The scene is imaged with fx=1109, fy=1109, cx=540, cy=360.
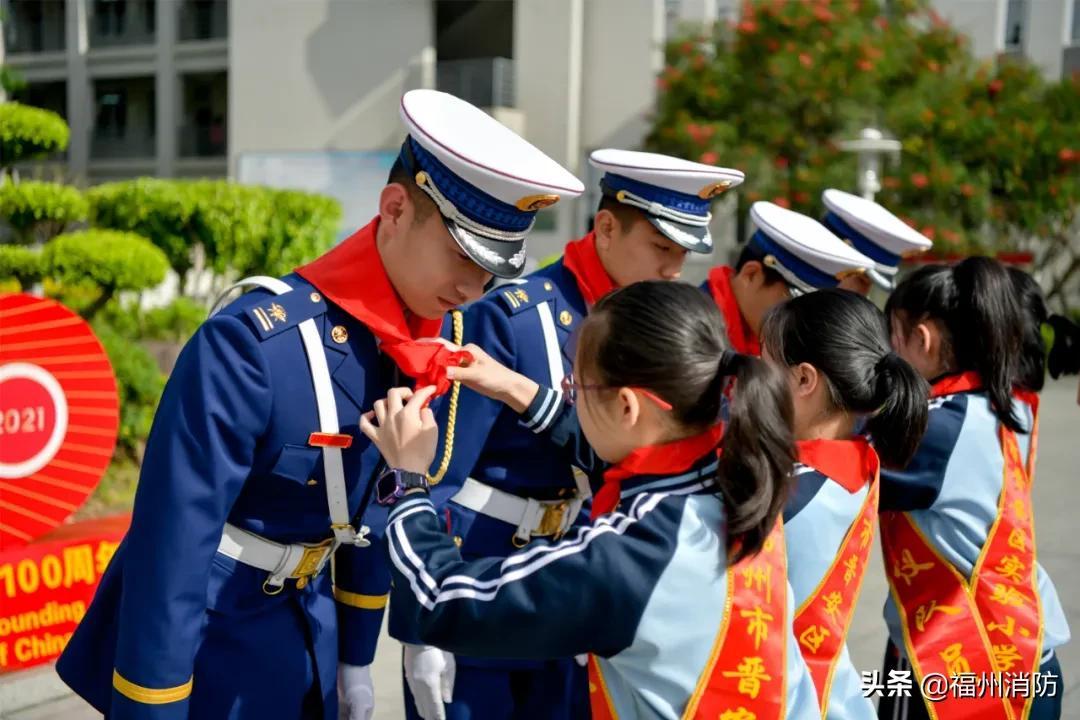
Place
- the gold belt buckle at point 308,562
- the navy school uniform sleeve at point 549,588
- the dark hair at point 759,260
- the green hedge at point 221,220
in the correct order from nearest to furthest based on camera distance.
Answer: the navy school uniform sleeve at point 549,588
the gold belt buckle at point 308,562
the dark hair at point 759,260
the green hedge at point 221,220

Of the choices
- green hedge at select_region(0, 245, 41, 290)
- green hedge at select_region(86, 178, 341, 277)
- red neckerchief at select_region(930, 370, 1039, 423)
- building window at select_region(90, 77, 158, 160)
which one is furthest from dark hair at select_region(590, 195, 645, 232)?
building window at select_region(90, 77, 158, 160)

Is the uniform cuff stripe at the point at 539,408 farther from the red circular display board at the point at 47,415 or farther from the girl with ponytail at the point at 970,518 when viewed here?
the red circular display board at the point at 47,415

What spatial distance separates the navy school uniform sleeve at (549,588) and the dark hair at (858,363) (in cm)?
59

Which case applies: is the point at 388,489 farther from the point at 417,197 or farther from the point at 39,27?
the point at 39,27

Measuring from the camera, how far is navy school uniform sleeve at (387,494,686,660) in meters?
1.49

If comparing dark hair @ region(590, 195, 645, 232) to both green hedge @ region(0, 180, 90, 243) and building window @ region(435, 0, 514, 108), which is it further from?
building window @ region(435, 0, 514, 108)

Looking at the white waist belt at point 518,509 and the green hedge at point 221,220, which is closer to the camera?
the white waist belt at point 518,509

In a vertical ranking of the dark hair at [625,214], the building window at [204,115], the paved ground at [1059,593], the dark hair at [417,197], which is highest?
the dark hair at [417,197]

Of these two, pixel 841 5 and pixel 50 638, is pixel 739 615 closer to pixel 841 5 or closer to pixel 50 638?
pixel 50 638

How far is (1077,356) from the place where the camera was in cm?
309

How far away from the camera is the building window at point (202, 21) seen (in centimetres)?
2517

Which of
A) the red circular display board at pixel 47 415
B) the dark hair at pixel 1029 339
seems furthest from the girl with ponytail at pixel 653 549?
the red circular display board at pixel 47 415

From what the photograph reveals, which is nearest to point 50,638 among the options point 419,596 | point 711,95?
point 419,596

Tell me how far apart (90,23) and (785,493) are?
29026 millimetres
